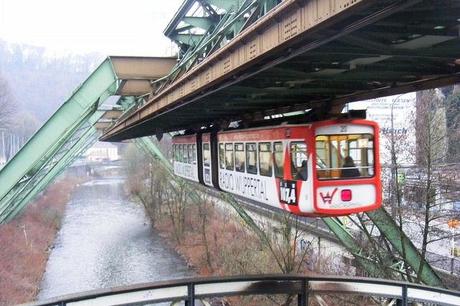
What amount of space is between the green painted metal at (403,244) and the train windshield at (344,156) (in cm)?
468

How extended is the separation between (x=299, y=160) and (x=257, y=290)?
4219 mm

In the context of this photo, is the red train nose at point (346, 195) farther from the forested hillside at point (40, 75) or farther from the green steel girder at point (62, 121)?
the forested hillside at point (40, 75)

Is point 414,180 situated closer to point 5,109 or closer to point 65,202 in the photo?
point 65,202

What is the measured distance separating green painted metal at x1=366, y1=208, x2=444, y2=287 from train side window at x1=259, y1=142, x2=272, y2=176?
4.49m

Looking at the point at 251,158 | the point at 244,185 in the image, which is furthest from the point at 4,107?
the point at 251,158

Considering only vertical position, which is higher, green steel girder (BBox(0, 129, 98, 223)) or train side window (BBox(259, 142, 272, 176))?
train side window (BBox(259, 142, 272, 176))

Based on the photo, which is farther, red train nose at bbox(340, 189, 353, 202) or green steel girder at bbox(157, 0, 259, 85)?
red train nose at bbox(340, 189, 353, 202)

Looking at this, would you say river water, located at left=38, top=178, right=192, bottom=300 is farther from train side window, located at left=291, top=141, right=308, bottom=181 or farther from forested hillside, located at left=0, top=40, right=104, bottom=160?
forested hillside, located at left=0, top=40, right=104, bottom=160

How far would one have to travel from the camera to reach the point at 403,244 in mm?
13938

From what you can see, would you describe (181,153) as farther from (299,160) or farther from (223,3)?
(299,160)

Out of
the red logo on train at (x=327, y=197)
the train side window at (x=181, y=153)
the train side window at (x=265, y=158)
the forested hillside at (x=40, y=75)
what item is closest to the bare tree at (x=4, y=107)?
the forested hillside at (x=40, y=75)

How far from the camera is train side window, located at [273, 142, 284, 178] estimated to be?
990 centimetres

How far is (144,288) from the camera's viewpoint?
4.94 meters

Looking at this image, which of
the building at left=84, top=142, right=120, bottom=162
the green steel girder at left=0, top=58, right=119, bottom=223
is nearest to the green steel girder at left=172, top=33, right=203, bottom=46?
the green steel girder at left=0, top=58, right=119, bottom=223
